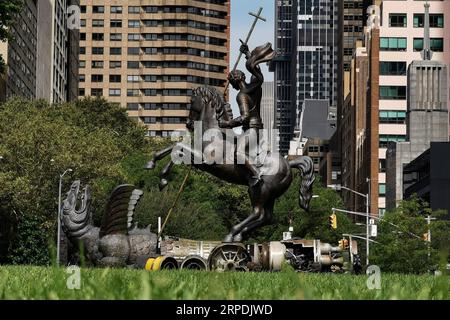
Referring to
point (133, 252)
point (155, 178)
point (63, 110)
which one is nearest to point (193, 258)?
point (133, 252)

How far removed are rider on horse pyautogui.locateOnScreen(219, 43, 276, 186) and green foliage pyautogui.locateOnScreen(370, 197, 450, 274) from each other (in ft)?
110

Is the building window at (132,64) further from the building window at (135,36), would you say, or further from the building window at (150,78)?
the building window at (135,36)

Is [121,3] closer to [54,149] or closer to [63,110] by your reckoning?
[63,110]

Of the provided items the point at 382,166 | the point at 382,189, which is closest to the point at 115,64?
the point at 382,166

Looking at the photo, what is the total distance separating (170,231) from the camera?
60.0 metres

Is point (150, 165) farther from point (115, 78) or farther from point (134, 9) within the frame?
point (115, 78)

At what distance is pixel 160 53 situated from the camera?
195 meters

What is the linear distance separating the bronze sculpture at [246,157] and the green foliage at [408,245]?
1312 inches

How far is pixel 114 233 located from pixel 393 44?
92471 millimetres

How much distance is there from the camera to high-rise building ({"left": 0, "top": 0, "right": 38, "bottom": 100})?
9625 centimetres

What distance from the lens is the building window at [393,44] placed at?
114438 mm

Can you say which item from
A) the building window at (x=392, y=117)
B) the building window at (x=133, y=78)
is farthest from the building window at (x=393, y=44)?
the building window at (x=133, y=78)

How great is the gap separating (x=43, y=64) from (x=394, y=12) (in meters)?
38.7

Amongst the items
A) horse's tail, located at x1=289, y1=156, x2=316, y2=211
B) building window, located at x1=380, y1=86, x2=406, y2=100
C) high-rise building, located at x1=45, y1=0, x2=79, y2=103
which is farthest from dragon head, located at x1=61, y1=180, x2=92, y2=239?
high-rise building, located at x1=45, y1=0, x2=79, y2=103
